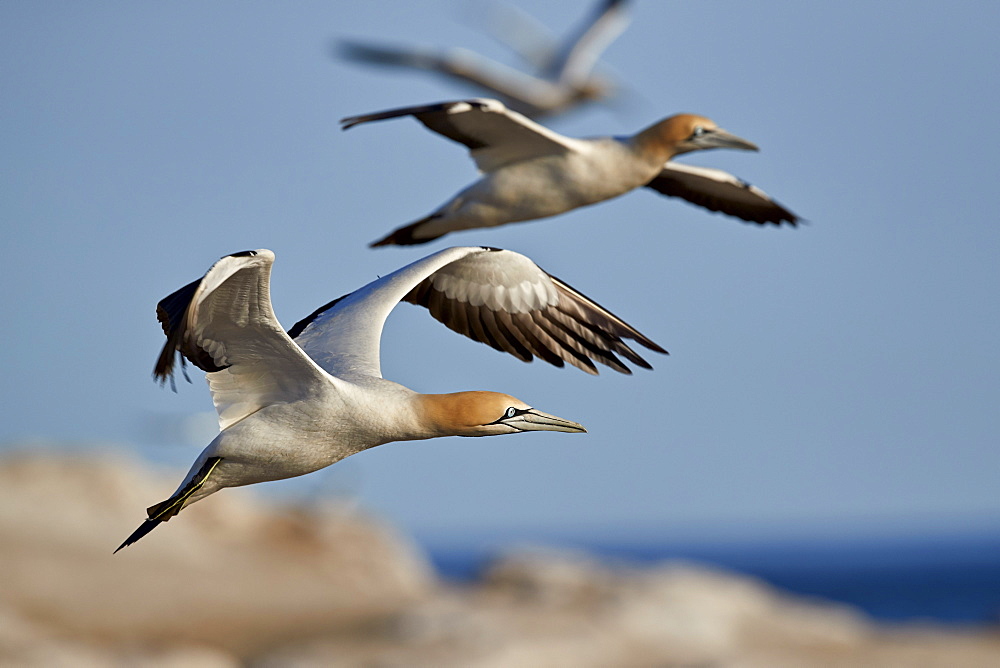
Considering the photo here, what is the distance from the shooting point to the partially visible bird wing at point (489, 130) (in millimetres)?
9844

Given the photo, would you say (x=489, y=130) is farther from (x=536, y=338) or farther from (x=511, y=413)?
(x=511, y=413)

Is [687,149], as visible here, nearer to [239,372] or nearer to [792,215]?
[792,215]

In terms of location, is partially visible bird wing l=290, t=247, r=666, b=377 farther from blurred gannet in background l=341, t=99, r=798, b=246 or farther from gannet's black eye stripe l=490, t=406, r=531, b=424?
blurred gannet in background l=341, t=99, r=798, b=246

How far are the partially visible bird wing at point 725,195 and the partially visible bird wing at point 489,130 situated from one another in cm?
237

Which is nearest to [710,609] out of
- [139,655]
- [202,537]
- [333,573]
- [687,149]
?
[333,573]

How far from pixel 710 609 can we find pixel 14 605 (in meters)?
13.7

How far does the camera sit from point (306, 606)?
26250 millimetres

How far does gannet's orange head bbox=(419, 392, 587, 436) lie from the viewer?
6285 mm

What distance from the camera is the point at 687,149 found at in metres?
10.8

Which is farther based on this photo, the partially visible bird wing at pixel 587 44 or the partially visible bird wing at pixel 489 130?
the partially visible bird wing at pixel 587 44

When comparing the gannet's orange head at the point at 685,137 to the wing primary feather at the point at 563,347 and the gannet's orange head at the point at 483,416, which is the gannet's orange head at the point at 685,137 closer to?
the wing primary feather at the point at 563,347

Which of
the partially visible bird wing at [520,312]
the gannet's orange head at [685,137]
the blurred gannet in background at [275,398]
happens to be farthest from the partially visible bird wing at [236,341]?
the gannet's orange head at [685,137]

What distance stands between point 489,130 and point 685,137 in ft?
5.51

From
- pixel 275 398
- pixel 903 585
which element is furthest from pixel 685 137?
pixel 903 585
